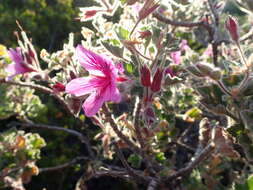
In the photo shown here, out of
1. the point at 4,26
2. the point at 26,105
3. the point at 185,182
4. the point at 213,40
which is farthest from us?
the point at 4,26

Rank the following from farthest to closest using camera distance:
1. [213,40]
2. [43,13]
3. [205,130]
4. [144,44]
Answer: [43,13] < [213,40] < [205,130] < [144,44]

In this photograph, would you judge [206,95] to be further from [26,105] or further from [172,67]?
[26,105]

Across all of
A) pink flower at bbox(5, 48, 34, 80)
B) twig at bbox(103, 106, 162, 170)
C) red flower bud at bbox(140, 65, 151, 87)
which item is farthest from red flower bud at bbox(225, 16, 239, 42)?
pink flower at bbox(5, 48, 34, 80)

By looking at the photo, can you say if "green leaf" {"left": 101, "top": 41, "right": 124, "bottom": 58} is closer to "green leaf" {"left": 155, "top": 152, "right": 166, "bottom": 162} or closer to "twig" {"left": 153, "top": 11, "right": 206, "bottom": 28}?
"twig" {"left": 153, "top": 11, "right": 206, "bottom": 28}

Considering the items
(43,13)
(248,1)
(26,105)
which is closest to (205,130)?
(248,1)

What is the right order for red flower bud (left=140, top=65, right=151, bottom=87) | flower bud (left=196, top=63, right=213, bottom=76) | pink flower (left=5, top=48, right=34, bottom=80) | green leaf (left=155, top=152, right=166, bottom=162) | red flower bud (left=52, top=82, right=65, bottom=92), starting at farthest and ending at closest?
green leaf (left=155, top=152, right=166, bottom=162), pink flower (left=5, top=48, right=34, bottom=80), red flower bud (left=52, top=82, right=65, bottom=92), red flower bud (left=140, top=65, right=151, bottom=87), flower bud (left=196, top=63, right=213, bottom=76)

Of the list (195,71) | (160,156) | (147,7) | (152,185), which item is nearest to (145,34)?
(147,7)

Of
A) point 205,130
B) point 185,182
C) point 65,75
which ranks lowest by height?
point 185,182
